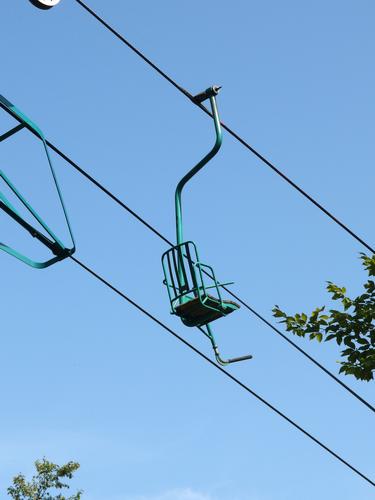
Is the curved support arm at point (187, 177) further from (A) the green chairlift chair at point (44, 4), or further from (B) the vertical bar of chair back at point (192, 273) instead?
(A) the green chairlift chair at point (44, 4)

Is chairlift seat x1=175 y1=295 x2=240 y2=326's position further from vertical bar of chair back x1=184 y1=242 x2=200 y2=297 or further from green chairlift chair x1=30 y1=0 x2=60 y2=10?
green chairlift chair x1=30 y1=0 x2=60 y2=10

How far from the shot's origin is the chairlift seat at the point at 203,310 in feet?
26.4

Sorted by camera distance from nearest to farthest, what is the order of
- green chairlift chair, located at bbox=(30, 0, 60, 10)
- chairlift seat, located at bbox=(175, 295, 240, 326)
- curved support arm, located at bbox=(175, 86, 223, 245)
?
1. chairlift seat, located at bbox=(175, 295, 240, 326)
2. green chairlift chair, located at bbox=(30, 0, 60, 10)
3. curved support arm, located at bbox=(175, 86, 223, 245)

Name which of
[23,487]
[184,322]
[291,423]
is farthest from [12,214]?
[23,487]

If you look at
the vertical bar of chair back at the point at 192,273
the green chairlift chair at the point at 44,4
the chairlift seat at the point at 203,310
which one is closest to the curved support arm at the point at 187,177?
the vertical bar of chair back at the point at 192,273

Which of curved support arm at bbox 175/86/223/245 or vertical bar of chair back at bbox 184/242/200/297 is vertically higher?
curved support arm at bbox 175/86/223/245

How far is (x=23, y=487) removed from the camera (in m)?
43.1

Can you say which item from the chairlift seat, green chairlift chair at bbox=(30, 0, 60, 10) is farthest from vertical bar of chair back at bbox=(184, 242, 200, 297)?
green chairlift chair at bbox=(30, 0, 60, 10)

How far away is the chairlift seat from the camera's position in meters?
8.05

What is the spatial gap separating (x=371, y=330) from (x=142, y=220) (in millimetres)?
3266

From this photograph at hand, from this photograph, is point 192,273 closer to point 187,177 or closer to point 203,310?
point 203,310

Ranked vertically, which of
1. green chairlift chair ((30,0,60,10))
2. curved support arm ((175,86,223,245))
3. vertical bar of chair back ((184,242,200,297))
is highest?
green chairlift chair ((30,0,60,10))

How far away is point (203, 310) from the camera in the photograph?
8102 millimetres

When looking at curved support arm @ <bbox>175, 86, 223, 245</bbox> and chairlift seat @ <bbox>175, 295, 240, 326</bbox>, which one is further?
curved support arm @ <bbox>175, 86, 223, 245</bbox>
